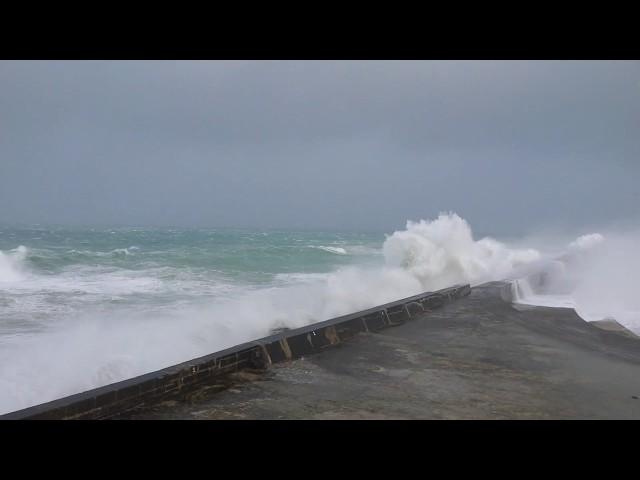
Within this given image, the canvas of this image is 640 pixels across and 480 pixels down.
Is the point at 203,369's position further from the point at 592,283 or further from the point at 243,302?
the point at 592,283

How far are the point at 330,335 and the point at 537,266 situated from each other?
1232 centimetres

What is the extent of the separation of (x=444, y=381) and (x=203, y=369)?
7.27 ft

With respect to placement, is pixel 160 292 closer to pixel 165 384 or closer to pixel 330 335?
pixel 330 335

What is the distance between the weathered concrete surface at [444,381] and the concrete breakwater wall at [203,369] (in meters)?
0.14

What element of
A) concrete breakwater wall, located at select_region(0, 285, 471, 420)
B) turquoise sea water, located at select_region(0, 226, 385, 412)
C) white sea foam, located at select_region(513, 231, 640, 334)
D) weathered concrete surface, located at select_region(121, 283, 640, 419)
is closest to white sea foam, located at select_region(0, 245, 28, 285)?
turquoise sea water, located at select_region(0, 226, 385, 412)

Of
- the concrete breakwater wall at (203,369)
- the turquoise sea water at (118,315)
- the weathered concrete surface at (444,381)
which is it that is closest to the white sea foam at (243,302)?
the turquoise sea water at (118,315)

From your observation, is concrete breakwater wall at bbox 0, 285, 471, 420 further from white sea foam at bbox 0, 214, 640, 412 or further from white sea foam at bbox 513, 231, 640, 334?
white sea foam at bbox 513, 231, 640, 334

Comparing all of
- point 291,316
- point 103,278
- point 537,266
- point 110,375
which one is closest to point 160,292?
point 103,278

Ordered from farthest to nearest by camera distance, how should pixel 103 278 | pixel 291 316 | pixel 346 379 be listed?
pixel 103 278
pixel 291 316
pixel 346 379

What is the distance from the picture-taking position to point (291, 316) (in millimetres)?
8891

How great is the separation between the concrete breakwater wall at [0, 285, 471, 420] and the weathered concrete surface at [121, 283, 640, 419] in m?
0.14

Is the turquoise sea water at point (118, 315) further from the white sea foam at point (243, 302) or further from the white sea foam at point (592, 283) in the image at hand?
the white sea foam at point (592, 283)

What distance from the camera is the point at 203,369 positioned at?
409 centimetres

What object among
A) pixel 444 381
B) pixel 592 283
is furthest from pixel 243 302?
pixel 592 283
